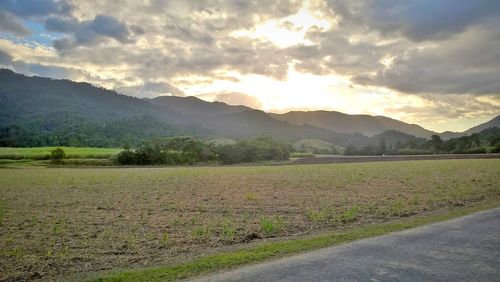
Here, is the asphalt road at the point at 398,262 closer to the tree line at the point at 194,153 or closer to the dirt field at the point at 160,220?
the dirt field at the point at 160,220

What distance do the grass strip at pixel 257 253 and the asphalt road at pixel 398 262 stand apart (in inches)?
24.8

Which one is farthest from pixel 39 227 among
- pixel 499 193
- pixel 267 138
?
pixel 267 138

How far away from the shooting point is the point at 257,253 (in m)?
11.2

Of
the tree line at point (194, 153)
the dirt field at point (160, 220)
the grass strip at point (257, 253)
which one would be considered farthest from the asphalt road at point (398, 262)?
the tree line at point (194, 153)

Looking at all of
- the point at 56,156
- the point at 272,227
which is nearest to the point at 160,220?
the point at 272,227

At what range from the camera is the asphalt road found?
8688 mm

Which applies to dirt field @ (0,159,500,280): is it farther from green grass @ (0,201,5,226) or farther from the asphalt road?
the asphalt road

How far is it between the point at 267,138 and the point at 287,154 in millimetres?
12826

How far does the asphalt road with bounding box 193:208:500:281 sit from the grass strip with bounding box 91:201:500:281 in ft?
2.07

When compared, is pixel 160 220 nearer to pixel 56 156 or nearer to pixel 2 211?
pixel 2 211

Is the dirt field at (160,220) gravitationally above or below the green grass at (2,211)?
above

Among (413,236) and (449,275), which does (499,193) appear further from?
(449,275)

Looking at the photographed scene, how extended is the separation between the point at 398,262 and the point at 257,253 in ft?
13.1

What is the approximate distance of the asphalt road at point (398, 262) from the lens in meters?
8.69
